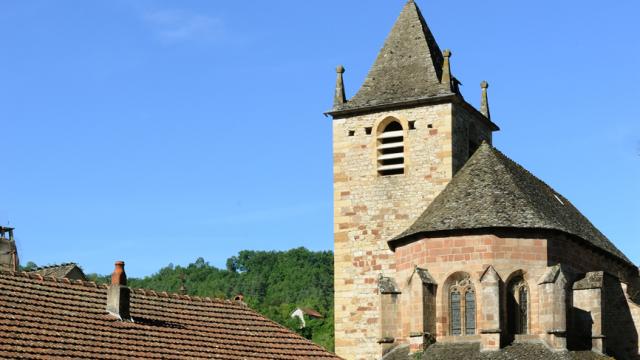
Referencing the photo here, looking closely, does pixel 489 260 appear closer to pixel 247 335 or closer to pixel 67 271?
pixel 247 335

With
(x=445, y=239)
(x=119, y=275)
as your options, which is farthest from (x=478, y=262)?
(x=119, y=275)

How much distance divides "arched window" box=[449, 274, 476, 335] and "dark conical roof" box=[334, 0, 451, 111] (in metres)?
7.29

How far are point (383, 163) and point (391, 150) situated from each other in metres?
→ 0.49

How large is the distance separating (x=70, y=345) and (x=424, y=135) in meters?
18.7

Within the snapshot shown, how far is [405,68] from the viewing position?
4162 cm

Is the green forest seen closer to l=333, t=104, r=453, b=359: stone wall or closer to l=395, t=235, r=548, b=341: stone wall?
l=333, t=104, r=453, b=359: stone wall

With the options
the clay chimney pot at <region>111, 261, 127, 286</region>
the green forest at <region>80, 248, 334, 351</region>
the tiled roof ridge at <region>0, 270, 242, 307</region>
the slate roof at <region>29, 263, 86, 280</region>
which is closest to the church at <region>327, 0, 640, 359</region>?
the tiled roof ridge at <region>0, 270, 242, 307</region>

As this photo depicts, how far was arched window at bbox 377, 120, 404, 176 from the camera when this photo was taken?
40406 millimetres

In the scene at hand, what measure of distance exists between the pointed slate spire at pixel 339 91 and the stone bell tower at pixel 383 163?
0.11 ft

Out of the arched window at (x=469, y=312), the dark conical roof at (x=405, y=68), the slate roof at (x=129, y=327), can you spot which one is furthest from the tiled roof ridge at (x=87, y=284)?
the dark conical roof at (x=405, y=68)

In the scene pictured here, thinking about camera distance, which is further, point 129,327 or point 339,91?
point 339,91

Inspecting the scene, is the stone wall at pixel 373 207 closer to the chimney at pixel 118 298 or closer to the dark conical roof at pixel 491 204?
the dark conical roof at pixel 491 204

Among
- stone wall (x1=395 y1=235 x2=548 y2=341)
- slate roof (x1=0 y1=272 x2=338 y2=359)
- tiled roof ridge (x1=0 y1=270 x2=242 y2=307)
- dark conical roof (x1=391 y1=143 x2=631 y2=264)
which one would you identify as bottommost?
slate roof (x1=0 y1=272 x2=338 y2=359)

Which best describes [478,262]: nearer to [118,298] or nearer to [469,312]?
[469,312]
